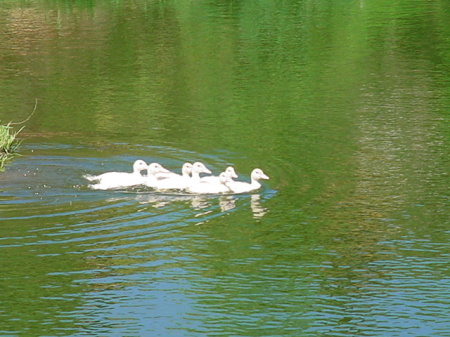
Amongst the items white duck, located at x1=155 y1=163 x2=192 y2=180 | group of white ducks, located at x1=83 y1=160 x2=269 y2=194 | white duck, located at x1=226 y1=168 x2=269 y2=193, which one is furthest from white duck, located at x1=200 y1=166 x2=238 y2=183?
white duck, located at x1=155 y1=163 x2=192 y2=180

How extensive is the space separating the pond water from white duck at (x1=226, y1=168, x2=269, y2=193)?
100 mm

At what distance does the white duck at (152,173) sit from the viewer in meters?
13.1

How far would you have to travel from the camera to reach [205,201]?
41.7 ft

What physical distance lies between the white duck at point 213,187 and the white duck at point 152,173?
1.53 ft

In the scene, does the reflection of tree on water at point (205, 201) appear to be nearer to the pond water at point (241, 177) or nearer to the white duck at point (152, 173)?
the pond water at point (241, 177)

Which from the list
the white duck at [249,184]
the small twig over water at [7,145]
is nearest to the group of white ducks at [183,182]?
the white duck at [249,184]

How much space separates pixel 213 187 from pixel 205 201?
0.28 m

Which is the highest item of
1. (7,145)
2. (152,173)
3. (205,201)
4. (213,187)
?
(7,145)

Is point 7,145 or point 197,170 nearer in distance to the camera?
point 197,170

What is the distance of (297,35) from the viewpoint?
24656mm

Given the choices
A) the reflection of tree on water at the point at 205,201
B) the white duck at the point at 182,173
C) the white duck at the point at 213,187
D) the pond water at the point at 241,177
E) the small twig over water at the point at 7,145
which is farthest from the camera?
the small twig over water at the point at 7,145

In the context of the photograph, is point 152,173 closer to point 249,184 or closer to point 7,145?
point 249,184

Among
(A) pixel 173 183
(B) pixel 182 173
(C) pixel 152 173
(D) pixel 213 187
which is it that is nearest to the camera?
(D) pixel 213 187

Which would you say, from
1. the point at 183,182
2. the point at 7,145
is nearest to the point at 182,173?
the point at 183,182
